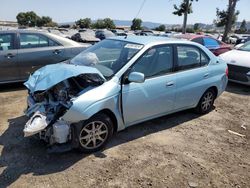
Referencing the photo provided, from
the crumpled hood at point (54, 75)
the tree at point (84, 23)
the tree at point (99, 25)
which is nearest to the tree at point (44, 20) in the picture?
the tree at point (84, 23)

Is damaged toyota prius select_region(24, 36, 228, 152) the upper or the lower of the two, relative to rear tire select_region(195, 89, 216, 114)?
upper

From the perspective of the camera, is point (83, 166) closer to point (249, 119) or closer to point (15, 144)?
point (15, 144)

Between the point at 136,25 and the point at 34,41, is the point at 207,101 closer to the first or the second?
the point at 34,41

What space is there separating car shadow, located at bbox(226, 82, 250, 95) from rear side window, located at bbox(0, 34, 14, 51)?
19.3 ft

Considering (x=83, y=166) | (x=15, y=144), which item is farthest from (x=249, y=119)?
(x=15, y=144)

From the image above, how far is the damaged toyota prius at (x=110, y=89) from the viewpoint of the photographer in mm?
3578

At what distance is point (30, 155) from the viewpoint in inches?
150

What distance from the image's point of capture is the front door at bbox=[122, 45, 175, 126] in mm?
4145

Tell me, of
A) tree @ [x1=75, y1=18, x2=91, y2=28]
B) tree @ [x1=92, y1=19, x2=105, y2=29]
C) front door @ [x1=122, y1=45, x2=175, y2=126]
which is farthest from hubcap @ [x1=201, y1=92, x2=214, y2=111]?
tree @ [x1=75, y1=18, x2=91, y2=28]

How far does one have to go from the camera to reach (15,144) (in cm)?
409

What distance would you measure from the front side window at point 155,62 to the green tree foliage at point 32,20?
76.3 m

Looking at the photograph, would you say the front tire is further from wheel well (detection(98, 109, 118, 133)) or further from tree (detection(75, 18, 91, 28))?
tree (detection(75, 18, 91, 28))

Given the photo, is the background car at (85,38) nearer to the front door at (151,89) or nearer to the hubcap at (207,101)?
the hubcap at (207,101)

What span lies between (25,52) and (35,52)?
0.24 m
